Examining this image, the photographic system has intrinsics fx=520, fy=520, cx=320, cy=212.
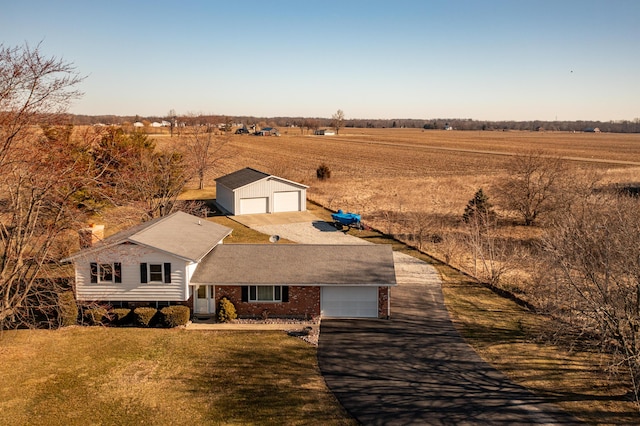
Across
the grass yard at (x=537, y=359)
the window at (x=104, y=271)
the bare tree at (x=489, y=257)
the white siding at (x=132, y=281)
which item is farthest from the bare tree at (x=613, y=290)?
the window at (x=104, y=271)

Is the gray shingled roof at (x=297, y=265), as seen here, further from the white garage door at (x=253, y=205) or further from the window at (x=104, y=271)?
the white garage door at (x=253, y=205)

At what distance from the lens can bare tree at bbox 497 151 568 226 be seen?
4359cm

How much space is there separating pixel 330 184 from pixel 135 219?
31.9 metres

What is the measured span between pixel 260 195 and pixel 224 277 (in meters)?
22.6

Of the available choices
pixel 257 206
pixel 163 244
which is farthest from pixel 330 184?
pixel 163 244

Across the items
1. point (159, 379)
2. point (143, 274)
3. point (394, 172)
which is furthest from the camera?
point (394, 172)

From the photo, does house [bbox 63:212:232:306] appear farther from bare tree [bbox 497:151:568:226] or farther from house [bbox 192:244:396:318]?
bare tree [bbox 497:151:568:226]

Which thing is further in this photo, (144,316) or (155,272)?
(155,272)

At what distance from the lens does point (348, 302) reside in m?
25.2

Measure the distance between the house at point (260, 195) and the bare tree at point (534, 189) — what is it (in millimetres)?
18830

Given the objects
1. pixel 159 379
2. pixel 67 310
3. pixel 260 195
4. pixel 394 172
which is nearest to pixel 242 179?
pixel 260 195

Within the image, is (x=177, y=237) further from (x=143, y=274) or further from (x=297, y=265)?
(x=297, y=265)

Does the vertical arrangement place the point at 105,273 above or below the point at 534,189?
below

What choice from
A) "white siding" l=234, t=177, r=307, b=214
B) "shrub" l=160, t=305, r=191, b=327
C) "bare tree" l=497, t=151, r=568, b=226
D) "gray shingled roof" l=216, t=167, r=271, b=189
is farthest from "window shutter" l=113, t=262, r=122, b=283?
"bare tree" l=497, t=151, r=568, b=226
